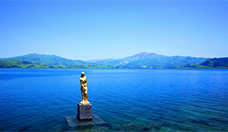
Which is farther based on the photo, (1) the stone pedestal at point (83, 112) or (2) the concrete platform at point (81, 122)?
(1) the stone pedestal at point (83, 112)

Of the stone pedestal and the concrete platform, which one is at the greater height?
the stone pedestal

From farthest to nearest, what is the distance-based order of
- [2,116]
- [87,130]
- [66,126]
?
[2,116] < [66,126] < [87,130]

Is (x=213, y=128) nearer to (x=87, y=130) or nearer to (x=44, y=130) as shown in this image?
(x=87, y=130)

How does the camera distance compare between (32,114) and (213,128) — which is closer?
(213,128)

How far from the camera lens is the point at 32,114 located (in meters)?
22.0

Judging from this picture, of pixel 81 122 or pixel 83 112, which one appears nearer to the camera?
pixel 81 122

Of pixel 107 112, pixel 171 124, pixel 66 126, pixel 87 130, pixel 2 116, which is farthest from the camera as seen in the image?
pixel 107 112

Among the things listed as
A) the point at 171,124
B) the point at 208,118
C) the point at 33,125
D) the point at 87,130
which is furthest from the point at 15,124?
the point at 208,118

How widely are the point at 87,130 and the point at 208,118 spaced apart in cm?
1463

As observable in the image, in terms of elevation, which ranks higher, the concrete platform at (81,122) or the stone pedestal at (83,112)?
the stone pedestal at (83,112)

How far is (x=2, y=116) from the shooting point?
2083cm

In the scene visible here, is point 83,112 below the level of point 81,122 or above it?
above

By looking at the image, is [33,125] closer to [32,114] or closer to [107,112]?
[32,114]

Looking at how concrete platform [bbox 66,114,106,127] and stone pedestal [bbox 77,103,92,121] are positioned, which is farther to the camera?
stone pedestal [bbox 77,103,92,121]
